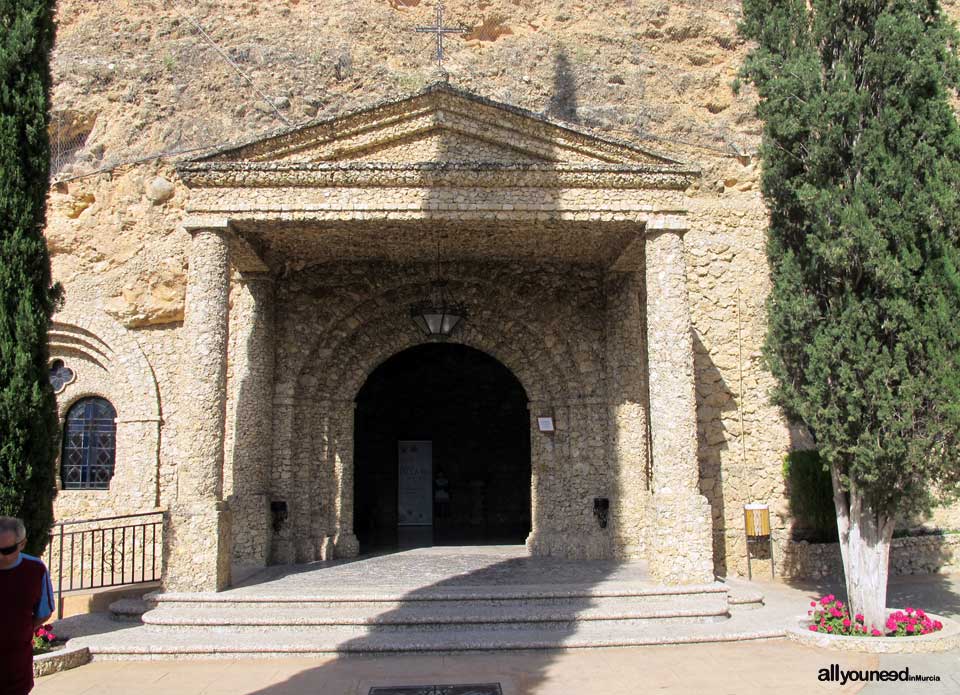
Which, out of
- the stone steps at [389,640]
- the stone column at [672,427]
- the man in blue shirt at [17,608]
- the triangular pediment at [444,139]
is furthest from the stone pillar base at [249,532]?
the man in blue shirt at [17,608]

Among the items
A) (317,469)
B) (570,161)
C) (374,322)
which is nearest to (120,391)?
(317,469)

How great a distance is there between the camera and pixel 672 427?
28.6 feet

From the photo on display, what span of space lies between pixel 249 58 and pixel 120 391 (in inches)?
283

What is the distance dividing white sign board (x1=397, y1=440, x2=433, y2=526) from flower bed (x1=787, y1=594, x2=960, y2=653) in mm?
8741

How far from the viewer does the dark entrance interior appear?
49.5 feet

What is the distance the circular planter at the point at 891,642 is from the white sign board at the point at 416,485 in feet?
29.7

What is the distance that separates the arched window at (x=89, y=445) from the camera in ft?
36.3

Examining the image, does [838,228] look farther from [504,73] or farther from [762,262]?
[504,73]

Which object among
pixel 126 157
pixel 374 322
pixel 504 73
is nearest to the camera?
pixel 374 322

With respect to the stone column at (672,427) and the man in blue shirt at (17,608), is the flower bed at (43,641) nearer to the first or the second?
the man in blue shirt at (17,608)

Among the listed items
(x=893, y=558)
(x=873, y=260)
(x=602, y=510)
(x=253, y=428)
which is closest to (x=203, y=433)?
(x=253, y=428)

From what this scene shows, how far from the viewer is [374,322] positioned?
1151 cm

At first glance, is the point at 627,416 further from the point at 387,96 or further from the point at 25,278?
the point at 387,96

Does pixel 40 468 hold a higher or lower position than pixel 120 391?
lower
